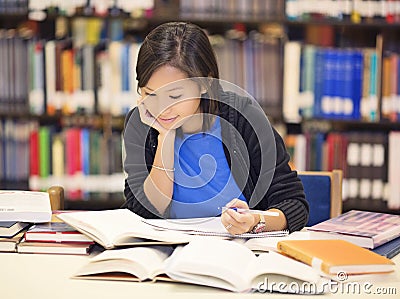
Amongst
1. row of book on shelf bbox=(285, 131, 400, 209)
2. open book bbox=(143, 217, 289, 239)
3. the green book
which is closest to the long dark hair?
open book bbox=(143, 217, 289, 239)

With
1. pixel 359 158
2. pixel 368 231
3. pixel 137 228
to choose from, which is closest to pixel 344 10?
pixel 359 158

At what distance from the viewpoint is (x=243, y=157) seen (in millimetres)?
1773

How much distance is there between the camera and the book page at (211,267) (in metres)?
1.19

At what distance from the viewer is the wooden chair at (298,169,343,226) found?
1.89 metres

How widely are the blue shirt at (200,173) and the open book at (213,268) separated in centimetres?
41

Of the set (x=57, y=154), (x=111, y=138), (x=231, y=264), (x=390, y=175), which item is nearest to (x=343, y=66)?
(x=390, y=175)

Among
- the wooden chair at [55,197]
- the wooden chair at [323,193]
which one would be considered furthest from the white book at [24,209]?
the wooden chair at [323,193]

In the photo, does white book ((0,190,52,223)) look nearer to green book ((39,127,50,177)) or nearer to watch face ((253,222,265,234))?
watch face ((253,222,265,234))

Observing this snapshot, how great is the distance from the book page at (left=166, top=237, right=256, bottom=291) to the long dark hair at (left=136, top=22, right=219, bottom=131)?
0.50 meters

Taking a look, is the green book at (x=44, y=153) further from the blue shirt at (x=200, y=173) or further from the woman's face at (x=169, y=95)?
the woman's face at (x=169, y=95)

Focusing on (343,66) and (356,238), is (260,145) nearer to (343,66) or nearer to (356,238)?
(356,238)

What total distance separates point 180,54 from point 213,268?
0.61 meters

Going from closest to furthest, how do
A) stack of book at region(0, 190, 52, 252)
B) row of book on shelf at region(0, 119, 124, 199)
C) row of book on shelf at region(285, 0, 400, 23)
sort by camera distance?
stack of book at region(0, 190, 52, 252)
row of book on shelf at region(285, 0, 400, 23)
row of book on shelf at region(0, 119, 124, 199)

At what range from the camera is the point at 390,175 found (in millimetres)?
2924
